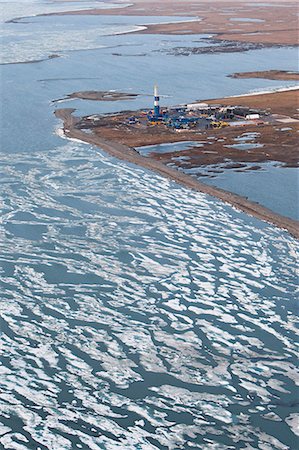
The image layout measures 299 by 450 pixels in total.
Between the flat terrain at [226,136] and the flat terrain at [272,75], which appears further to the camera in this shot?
the flat terrain at [272,75]

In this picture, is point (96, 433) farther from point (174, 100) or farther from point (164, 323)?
point (174, 100)

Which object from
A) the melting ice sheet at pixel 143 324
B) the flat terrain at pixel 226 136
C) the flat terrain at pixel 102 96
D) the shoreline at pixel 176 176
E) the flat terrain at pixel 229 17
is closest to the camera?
the melting ice sheet at pixel 143 324

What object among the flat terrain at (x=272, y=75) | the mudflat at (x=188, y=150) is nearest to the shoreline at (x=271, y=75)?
the flat terrain at (x=272, y=75)

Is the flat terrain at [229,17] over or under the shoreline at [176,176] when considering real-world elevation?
Answer: under

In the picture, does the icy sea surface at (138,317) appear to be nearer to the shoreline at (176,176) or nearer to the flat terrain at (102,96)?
the shoreline at (176,176)

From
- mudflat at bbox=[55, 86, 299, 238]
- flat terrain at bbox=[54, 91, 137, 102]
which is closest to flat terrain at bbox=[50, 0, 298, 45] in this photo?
→ flat terrain at bbox=[54, 91, 137, 102]

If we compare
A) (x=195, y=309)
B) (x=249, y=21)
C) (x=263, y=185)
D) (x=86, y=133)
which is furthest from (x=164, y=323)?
(x=249, y=21)

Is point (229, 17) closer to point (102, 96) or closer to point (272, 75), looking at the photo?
point (272, 75)

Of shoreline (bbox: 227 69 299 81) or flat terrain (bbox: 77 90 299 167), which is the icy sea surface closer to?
flat terrain (bbox: 77 90 299 167)

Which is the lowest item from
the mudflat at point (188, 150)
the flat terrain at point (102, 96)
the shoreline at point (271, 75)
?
the shoreline at point (271, 75)
